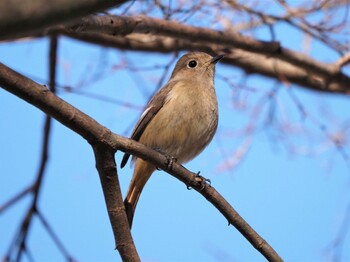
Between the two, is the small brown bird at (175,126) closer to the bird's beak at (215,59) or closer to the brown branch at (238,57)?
the bird's beak at (215,59)

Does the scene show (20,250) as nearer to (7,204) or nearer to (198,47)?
(7,204)

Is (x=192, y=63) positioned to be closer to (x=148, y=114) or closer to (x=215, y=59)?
(x=215, y=59)

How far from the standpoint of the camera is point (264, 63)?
7.27 metres

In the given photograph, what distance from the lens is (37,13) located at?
1326 millimetres

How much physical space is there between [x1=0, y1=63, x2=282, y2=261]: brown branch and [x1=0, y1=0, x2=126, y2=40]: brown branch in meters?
1.40

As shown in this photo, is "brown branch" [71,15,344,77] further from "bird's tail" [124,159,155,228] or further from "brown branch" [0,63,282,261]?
"brown branch" [0,63,282,261]

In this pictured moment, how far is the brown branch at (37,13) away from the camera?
4.22 feet

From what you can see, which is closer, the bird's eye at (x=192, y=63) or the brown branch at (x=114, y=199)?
the brown branch at (x=114, y=199)

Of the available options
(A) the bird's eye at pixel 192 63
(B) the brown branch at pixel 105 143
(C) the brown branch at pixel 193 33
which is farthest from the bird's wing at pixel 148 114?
(B) the brown branch at pixel 105 143

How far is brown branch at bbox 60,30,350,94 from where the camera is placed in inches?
255

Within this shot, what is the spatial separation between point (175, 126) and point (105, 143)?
1.72 m

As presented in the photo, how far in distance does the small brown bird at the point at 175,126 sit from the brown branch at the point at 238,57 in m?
1.06

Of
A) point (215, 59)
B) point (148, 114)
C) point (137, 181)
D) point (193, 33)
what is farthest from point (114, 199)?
point (215, 59)

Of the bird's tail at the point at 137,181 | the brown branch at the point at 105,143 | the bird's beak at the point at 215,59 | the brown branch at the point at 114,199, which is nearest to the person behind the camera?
the brown branch at the point at 105,143
